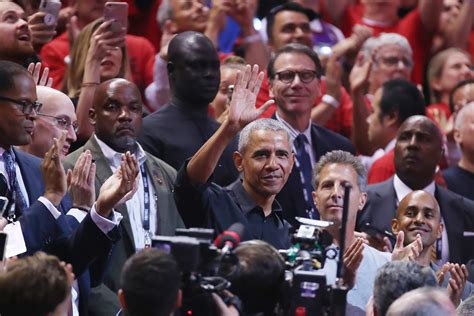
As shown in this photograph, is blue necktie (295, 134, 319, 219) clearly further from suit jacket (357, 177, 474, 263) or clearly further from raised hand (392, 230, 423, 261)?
raised hand (392, 230, 423, 261)

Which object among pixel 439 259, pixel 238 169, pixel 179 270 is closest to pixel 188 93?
pixel 238 169

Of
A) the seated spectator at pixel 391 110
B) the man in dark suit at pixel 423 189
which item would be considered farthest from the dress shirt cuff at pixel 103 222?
the seated spectator at pixel 391 110

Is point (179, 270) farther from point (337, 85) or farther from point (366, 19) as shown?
point (366, 19)

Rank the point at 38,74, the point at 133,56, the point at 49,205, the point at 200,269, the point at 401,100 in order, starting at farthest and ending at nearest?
the point at 133,56 → the point at 401,100 → the point at 38,74 → the point at 49,205 → the point at 200,269

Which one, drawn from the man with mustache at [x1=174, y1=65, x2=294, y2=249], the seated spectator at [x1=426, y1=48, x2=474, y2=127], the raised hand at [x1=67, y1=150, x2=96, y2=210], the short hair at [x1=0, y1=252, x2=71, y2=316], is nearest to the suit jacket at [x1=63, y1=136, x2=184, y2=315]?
the man with mustache at [x1=174, y1=65, x2=294, y2=249]

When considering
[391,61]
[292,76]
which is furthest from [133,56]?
[391,61]

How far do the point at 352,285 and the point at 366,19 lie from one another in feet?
16.7

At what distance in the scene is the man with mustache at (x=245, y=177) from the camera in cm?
725

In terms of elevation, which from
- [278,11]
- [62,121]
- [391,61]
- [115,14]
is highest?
[115,14]

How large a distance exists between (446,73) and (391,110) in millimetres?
1300

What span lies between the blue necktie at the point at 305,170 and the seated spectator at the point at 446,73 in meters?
2.50

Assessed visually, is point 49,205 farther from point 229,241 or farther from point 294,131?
point 294,131

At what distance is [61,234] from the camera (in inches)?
274

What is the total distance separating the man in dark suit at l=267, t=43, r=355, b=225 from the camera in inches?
350
